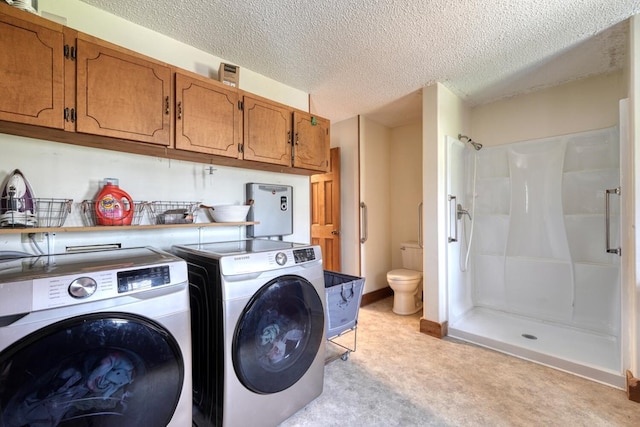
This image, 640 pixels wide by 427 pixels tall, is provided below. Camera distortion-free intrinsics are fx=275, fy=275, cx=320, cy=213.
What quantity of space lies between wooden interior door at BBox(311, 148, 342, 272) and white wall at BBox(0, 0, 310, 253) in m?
1.36

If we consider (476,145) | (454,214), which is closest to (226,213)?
(454,214)

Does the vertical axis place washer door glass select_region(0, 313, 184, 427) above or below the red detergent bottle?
below

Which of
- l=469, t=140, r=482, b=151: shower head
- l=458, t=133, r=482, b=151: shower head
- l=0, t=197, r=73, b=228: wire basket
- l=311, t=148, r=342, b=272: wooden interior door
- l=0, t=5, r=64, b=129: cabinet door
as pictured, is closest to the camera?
l=0, t=5, r=64, b=129: cabinet door

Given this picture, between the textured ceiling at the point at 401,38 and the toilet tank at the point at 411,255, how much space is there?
71.5 inches

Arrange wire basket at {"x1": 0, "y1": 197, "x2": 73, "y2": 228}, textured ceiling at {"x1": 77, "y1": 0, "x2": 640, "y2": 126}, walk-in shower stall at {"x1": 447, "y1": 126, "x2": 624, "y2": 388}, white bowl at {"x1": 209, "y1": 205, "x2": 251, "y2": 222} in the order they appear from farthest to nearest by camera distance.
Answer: walk-in shower stall at {"x1": 447, "y1": 126, "x2": 624, "y2": 388} < white bowl at {"x1": 209, "y1": 205, "x2": 251, "y2": 222} < textured ceiling at {"x1": 77, "y1": 0, "x2": 640, "y2": 126} < wire basket at {"x1": 0, "y1": 197, "x2": 73, "y2": 228}

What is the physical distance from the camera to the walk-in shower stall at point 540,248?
2289 mm

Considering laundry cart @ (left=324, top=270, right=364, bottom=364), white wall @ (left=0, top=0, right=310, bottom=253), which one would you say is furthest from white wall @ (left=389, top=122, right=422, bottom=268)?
white wall @ (left=0, top=0, right=310, bottom=253)

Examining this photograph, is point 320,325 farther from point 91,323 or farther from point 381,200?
point 381,200

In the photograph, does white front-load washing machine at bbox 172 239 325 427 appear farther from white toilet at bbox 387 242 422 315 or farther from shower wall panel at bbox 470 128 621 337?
shower wall panel at bbox 470 128 621 337

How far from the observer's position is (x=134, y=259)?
47.9 inches

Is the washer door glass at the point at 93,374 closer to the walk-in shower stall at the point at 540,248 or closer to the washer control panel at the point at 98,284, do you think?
the washer control panel at the point at 98,284

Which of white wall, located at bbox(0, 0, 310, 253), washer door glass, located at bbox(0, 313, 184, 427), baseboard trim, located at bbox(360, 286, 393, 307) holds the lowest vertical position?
baseboard trim, located at bbox(360, 286, 393, 307)

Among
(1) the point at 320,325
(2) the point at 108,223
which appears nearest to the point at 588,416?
(1) the point at 320,325

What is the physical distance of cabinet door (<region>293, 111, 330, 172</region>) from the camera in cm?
Answer: 229
